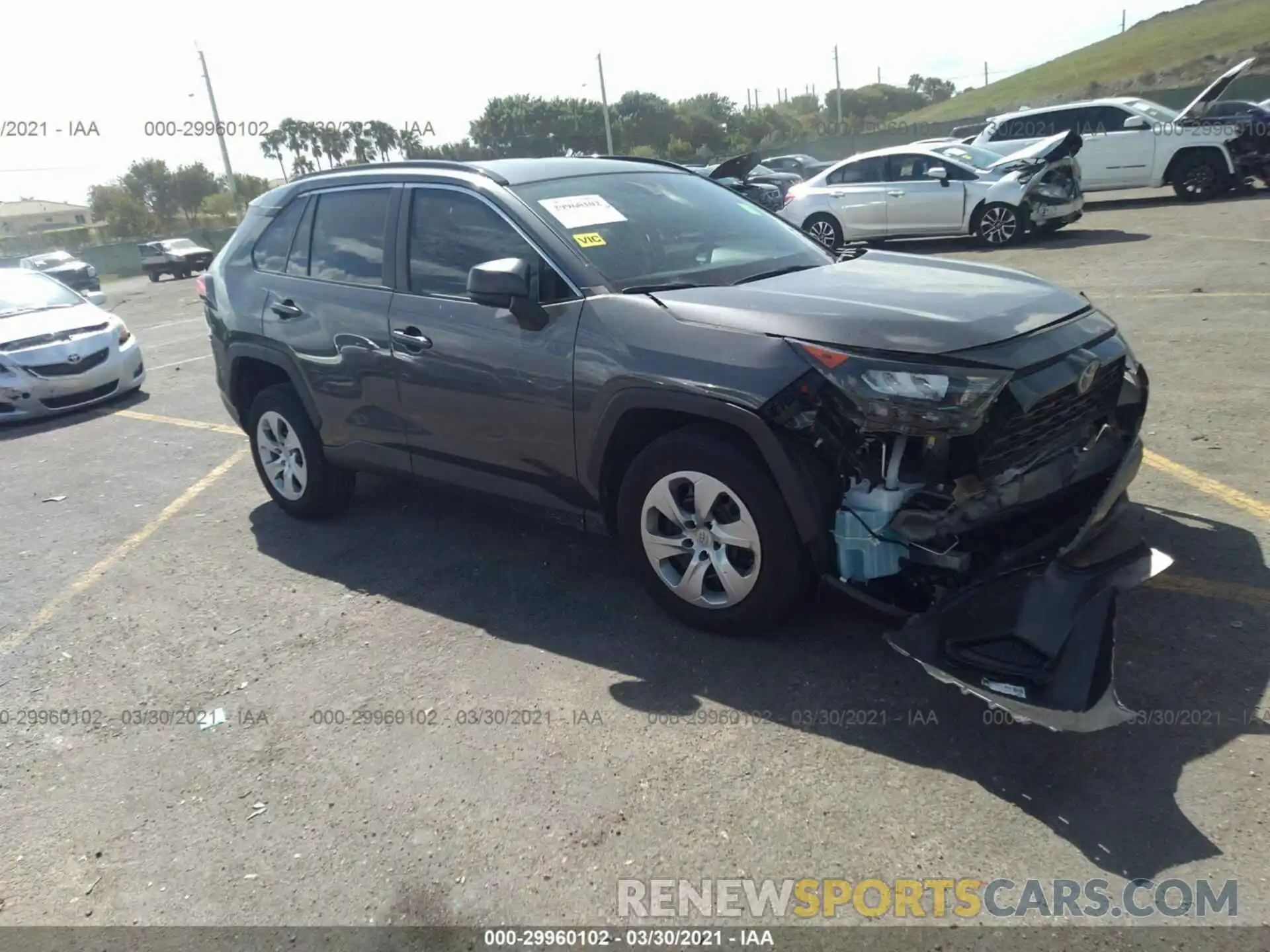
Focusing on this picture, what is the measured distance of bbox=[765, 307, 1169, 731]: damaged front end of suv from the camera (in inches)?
120

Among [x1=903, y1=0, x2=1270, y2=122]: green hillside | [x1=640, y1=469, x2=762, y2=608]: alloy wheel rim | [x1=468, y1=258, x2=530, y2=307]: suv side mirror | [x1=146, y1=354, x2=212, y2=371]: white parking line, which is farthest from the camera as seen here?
[x1=903, y1=0, x2=1270, y2=122]: green hillside

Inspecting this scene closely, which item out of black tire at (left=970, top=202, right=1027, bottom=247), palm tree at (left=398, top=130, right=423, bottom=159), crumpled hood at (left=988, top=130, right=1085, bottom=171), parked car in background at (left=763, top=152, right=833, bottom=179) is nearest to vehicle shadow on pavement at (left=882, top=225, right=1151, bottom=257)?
black tire at (left=970, top=202, right=1027, bottom=247)

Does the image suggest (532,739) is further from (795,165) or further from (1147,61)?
(1147,61)

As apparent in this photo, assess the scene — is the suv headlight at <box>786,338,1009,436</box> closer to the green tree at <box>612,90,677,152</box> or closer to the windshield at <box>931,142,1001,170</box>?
the windshield at <box>931,142,1001,170</box>

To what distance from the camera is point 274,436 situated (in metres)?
5.75

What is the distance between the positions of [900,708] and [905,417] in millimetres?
992

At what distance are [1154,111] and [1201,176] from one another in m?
1.57

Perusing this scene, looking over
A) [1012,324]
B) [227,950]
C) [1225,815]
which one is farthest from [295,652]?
[1225,815]

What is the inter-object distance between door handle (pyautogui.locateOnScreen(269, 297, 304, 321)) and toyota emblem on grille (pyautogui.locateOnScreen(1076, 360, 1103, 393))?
151 inches

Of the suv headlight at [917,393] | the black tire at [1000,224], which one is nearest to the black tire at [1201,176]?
the black tire at [1000,224]

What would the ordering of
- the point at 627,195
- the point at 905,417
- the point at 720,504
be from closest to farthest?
1. the point at 905,417
2. the point at 720,504
3. the point at 627,195

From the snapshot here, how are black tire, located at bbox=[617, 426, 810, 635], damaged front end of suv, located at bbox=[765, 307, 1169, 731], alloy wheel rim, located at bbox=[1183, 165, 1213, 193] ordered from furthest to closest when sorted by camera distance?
alloy wheel rim, located at bbox=[1183, 165, 1213, 193] < black tire, located at bbox=[617, 426, 810, 635] < damaged front end of suv, located at bbox=[765, 307, 1169, 731]

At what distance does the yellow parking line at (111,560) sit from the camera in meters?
4.75

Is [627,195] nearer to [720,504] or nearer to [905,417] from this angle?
[720,504]
